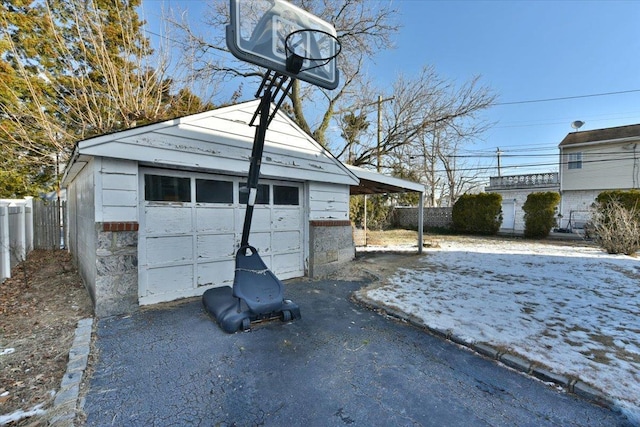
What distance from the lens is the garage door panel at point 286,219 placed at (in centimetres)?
519

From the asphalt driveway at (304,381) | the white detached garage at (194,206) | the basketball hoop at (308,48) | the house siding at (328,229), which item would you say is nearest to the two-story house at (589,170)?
the house siding at (328,229)

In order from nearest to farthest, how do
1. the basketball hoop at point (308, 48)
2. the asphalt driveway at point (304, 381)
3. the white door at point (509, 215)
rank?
the asphalt driveway at point (304, 381) → the basketball hoop at point (308, 48) → the white door at point (509, 215)

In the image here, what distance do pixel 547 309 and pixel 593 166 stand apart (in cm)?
1838

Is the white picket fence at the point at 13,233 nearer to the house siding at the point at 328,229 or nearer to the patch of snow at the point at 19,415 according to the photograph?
the patch of snow at the point at 19,415

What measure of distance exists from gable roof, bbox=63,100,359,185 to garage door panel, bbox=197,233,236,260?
1.05 meters

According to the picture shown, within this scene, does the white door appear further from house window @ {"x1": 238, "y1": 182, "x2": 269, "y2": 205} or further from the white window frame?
house window @ {"x1": 238, "y1": 182, "x2": 269, "y2": 205}

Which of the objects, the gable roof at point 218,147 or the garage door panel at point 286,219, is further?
the garage door panel at point 286,219

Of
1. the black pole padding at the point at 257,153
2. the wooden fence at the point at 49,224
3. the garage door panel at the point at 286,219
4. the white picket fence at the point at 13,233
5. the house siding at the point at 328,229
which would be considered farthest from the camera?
the wooden fence at the point at 49,224

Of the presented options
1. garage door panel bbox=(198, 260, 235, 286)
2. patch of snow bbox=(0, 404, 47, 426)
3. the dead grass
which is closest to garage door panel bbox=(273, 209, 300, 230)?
garage door panel bbox=(198, 260, 235, 286)

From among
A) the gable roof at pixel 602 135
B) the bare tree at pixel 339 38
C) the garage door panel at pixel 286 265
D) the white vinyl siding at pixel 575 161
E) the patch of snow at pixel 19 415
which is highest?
the bare tree at pixel 339 38

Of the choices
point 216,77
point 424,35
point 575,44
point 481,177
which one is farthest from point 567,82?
point 216,77

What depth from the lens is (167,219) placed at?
3975 millimetres

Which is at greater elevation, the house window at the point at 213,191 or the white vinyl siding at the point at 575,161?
the white vinyl siding at the point at 575,161

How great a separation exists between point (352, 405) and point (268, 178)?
3.81m
